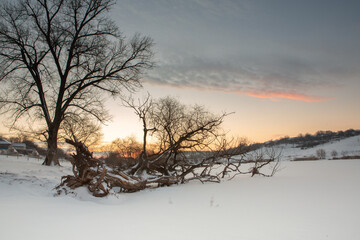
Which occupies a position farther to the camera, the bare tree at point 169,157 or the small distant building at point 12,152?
the small distant building at point 12,152

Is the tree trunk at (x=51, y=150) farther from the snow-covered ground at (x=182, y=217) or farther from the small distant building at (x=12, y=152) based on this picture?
the small distant building at (x=12, y=152)

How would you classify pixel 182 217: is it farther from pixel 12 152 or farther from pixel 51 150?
pixel 12 152

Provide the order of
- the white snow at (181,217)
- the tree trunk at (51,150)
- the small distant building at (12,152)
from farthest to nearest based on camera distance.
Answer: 1. the small distant building at (12,152)
2. the tree trunk at (51,150)
3. the white snow at (181,217)

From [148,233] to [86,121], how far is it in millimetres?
15425

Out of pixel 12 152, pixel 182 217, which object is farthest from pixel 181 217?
pixel 12 152

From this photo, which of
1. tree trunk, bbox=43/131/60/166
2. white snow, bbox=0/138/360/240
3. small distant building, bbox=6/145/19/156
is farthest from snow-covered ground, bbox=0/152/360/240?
small distant building, bbox=6/145/19/156

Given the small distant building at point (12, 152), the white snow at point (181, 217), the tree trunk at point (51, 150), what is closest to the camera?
the white snow at point (181, 217)

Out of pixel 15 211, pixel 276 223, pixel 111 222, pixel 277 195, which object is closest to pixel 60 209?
pixel 15 211

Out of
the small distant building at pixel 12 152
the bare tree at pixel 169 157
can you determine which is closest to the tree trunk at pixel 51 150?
the bare tree at pixel 169 157

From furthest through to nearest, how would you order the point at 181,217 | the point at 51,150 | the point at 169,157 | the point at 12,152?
the point at 12,152 → the point at 51,150 → the point at 169,157 → the point at 181,217

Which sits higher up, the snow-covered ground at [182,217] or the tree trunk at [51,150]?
the tree trunk at [51,150]

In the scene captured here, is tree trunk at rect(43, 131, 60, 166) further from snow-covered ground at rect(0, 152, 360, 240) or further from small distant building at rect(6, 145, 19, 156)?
small distant building at rect(6, 145, 19, 156)

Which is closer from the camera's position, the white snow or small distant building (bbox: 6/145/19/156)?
the white snow

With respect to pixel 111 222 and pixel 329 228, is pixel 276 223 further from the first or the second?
pixel 111 222
